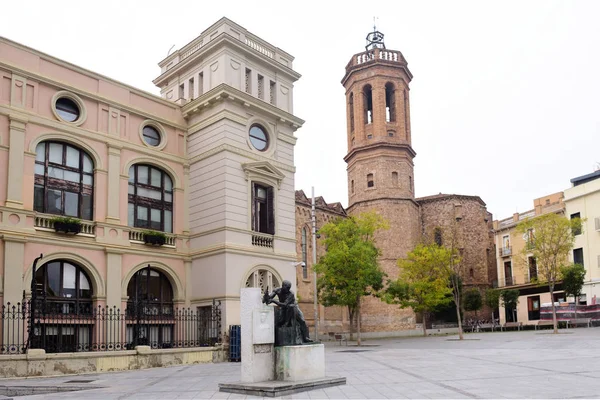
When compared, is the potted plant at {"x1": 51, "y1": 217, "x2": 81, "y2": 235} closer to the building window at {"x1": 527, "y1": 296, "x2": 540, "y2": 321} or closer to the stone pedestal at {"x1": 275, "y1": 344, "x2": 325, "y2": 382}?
the stone pedestal at {"x1": 275, "y1": 344, "x2": 325, "y2": 382}

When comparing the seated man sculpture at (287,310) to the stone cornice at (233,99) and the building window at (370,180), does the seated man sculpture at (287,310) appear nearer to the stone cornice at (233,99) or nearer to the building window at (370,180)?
the stone cornice at (233,99)

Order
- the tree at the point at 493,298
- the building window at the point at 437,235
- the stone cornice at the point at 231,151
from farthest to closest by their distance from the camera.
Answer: the building window at the point at 437,235
the tree at the point at 493,298
the stone cornice at the point at 231,151

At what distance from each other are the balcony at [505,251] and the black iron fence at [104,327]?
1602 inches

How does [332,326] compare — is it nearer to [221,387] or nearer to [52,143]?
[52,143]

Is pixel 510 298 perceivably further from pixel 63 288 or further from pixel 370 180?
pixel 63 288

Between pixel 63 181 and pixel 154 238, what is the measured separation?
4383 millimetres

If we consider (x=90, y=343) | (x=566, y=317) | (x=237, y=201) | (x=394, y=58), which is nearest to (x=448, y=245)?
(x=566, y=317)

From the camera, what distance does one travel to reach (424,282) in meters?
42.1

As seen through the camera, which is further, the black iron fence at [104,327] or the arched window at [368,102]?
the arched window at [368,102]

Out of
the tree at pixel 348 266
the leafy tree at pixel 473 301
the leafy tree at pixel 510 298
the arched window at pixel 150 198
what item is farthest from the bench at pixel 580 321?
the arched window at pixel 150 198

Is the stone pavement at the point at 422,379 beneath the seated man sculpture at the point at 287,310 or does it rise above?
beneath

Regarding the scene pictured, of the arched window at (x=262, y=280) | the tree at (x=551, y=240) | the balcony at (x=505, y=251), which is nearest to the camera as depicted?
the arched window at (x=262, y=280)

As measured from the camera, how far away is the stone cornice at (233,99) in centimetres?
2705

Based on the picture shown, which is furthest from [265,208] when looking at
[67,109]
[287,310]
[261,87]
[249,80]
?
[287,310]
